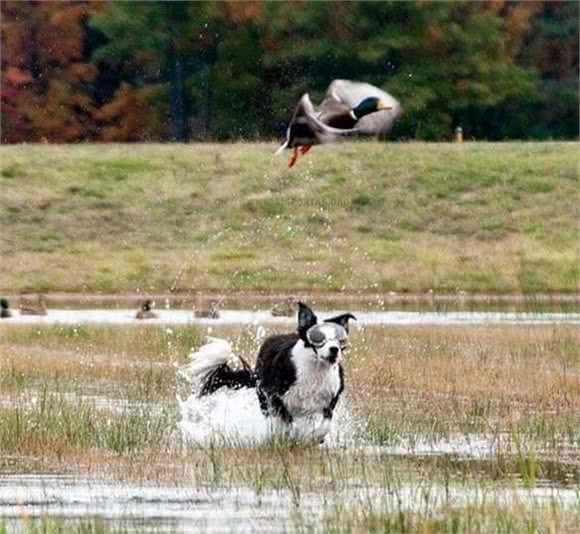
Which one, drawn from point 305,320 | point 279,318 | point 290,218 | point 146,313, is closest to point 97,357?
point 279,318

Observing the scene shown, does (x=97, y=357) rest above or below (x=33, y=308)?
above

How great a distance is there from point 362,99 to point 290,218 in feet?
83.6

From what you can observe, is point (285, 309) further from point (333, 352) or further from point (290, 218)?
point (333, 352)

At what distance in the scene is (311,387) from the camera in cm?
1395

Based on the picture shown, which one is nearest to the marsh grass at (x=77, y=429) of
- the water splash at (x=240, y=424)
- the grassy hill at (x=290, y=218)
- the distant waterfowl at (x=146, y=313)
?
the water splash at (x=240, y=424)

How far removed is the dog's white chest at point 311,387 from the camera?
13.9 metres

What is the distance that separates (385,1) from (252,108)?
4.36 metres

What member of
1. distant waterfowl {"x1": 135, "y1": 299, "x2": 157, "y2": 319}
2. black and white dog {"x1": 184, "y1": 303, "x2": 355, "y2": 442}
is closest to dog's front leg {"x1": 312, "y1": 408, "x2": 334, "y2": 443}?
black and white dog {"x1": 184, "y1": 303, "x2": 355, "y2": 442}

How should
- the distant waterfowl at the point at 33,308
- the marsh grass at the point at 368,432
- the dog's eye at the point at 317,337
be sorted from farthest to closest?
the distant waterfowl at the point at 33,308, the dog's eye at the point at 317,337, the marsh grass at the point at 368,432

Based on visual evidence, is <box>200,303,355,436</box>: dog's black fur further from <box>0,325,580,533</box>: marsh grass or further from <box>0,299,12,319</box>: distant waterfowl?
<box>0,299,12,319</box>: distant waterfowl

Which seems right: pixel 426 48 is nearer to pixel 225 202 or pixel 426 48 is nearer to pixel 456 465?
pixel 225 202

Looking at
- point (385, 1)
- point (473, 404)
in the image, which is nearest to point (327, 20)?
point (385, 1)

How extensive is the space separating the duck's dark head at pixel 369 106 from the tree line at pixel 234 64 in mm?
38649

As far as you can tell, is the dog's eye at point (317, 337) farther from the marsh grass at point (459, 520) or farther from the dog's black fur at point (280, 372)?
the marsh grass at point (459, 520)
